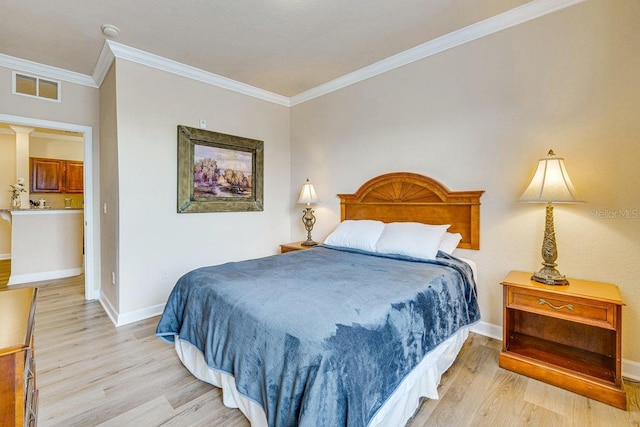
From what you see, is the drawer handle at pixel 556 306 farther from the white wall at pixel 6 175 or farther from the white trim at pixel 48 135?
the white wall at pixel 6 175

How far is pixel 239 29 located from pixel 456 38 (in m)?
1.95

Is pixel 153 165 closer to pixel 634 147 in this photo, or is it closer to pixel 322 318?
pixel 322 318

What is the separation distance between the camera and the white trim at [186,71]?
2.82 metres

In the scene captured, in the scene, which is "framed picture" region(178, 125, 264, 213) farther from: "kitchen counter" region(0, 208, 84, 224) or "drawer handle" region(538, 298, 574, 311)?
"drawer handle" region(538, 298, 574, 311)

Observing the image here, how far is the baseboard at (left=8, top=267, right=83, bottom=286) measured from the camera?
4113 millimetres

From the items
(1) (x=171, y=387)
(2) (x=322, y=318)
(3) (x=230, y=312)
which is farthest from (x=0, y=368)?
(1) (x=171, y=387)

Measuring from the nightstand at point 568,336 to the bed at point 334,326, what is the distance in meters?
0.33

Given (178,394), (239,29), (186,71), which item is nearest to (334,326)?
(178,394)

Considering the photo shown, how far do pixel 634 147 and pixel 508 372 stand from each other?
1.73 meters

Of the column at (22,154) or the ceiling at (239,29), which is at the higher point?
the ceiling at (239,29)

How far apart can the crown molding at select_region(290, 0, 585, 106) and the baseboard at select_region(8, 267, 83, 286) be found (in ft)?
15.5

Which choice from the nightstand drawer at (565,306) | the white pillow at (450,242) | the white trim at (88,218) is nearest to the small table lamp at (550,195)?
the nightstand drawer at (565,306)

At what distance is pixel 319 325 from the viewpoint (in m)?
1.26

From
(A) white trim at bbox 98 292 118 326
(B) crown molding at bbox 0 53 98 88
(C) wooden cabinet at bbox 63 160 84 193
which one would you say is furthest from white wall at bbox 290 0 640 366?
(C) wooden cabinet at bbox 63 160 84 193
